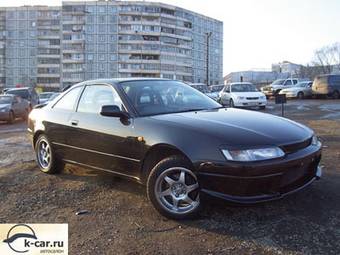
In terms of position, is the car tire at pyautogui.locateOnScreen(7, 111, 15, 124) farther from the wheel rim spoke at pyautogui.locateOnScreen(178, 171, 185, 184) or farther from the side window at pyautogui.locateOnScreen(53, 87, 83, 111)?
the wheel rim spoke at pyautogui.locateOnScreen(178, 171, 185, 184)

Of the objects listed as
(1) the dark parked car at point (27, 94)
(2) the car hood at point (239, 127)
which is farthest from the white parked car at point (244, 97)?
(2) the car hood at point (239, 127)

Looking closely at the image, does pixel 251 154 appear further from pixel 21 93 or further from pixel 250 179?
pixel 21 93

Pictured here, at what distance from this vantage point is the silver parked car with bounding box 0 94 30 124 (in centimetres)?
1969

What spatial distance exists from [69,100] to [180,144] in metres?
2.56

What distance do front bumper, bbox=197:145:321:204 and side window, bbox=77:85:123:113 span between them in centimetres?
163

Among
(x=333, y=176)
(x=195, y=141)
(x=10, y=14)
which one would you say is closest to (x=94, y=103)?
(x=195, y=141)

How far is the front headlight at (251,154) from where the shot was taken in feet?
13.9

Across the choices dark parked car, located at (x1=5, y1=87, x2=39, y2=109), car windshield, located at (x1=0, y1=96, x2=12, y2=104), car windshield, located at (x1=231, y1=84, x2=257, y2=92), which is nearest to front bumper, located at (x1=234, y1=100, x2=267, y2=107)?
car windshield, located at (x1=231, y1=84, x2=257, y2=92)

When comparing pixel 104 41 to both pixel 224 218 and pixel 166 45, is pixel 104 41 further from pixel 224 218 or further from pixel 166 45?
pixel 224 218

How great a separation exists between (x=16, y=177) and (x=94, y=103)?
183 cm

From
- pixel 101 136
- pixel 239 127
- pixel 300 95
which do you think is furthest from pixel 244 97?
pixel 239 127

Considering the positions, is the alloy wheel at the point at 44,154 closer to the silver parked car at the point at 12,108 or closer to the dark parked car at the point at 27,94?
the silver parked car at the point at 12,108

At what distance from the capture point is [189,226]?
4418 millimetres

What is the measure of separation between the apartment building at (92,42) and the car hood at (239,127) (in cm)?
10579
